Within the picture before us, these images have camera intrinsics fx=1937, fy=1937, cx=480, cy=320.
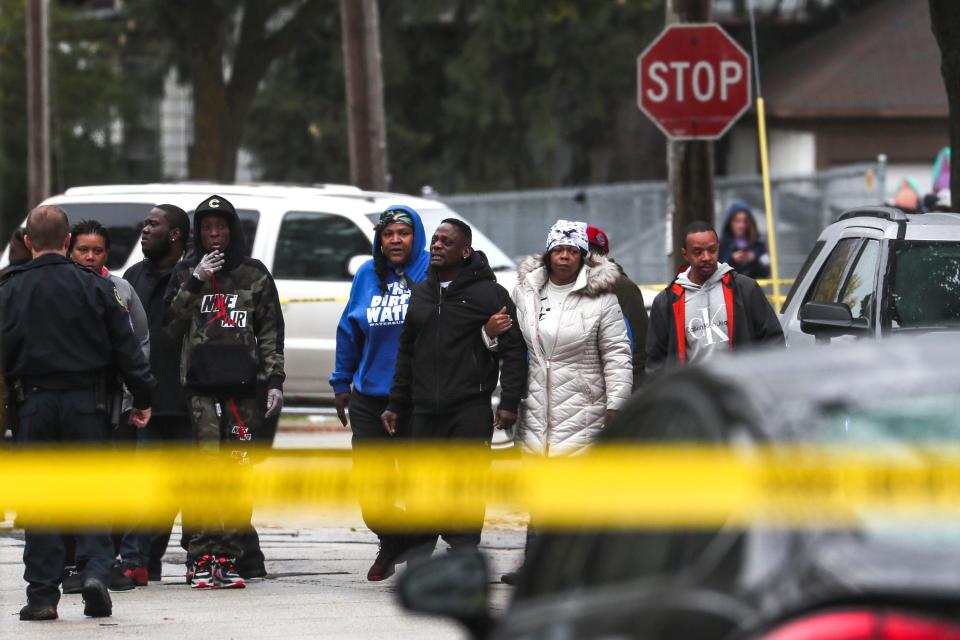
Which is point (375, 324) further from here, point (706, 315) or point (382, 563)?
point (706, 315)

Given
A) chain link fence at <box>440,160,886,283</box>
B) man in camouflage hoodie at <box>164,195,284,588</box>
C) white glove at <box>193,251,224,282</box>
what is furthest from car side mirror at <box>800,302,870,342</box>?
chain link fence at <box>440,160,886,283</box>

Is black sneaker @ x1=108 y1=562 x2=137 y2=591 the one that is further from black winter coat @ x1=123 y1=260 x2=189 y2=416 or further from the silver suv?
the silver suv

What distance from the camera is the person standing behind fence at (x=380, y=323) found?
946 cm

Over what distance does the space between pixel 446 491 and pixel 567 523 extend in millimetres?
4892

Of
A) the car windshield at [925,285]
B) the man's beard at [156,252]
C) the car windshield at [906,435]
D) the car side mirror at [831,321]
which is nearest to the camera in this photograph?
the car windshield at [906,435]

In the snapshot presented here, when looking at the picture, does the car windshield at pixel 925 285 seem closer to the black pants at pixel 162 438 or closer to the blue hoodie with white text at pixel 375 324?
the blue hoodie with white text at pixel 375 324

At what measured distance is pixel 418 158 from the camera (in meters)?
37.1

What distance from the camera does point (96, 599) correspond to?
820 cm

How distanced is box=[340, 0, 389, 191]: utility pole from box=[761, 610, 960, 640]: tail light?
51.0 ft

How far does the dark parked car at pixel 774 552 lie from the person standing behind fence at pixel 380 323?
5.60 meters

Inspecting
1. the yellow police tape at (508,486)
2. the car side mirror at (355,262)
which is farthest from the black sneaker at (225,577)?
the car side mirror at (355,262)

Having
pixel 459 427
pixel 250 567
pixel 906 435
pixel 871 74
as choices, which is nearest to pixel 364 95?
pixel 250 567

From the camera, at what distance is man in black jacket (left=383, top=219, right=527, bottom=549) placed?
29.5 ft

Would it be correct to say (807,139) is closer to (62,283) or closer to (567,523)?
(62,283)
